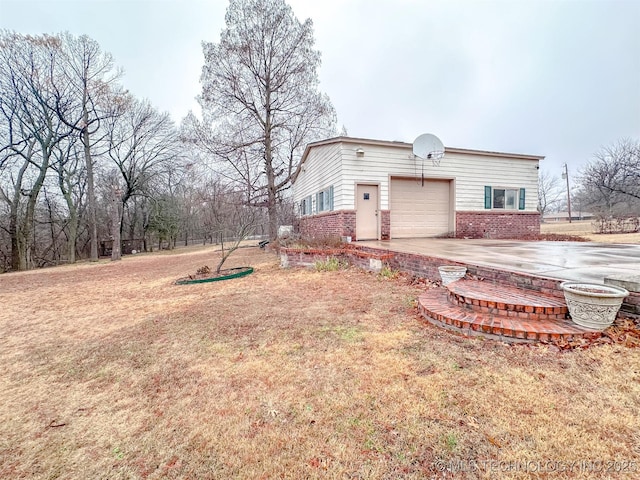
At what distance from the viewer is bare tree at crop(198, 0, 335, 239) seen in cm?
1203

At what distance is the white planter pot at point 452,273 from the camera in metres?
4.07

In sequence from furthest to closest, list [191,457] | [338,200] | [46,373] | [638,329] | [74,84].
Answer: [74,84]
[338,200]
[46,373]
[638,329]
[191,457]

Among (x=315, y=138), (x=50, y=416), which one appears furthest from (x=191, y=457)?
(x=315, y=138)

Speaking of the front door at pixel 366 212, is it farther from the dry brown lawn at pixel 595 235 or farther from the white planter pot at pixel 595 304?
the dry brown lawn at pixel 595 235

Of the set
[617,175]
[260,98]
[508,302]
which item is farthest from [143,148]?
[617,175]

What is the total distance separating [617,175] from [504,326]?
2984cm

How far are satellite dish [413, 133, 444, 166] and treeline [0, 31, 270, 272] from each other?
6338mm

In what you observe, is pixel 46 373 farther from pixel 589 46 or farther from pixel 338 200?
pixel 589 46

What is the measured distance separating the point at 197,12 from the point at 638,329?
1719 cm

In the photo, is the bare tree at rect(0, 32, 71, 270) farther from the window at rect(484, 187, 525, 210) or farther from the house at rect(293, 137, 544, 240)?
the window at rect(484, 187, 525, 210)

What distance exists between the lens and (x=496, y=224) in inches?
414

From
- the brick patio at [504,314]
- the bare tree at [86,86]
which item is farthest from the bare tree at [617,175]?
the bare tree at [86,86]

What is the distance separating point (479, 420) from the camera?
1599 millimetres

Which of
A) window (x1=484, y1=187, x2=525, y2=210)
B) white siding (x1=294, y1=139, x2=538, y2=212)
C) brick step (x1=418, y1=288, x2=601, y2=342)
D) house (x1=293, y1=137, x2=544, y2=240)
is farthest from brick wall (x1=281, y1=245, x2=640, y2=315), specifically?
window (x1=484, y1=187, x2=525, y2=210)
